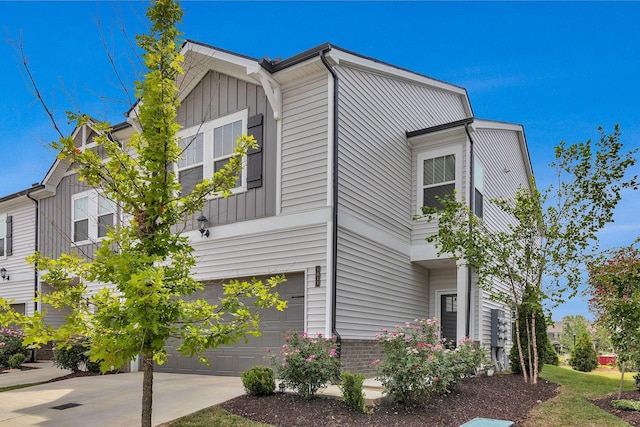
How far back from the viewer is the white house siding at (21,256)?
59.1 feet

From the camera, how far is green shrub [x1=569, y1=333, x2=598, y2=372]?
17.4 meters

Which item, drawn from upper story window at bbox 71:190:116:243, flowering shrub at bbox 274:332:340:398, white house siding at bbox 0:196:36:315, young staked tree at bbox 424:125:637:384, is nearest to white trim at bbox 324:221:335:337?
flowering shrub at bbox 274:332:340:398

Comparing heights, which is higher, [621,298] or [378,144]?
[378,144]

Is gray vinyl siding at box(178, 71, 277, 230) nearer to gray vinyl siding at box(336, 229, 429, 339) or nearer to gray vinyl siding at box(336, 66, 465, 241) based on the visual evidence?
gray vinyl siding at box(336, 66, 465, 241)

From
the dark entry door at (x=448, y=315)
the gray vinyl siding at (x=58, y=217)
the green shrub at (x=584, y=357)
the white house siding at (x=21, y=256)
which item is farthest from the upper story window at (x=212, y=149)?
the green shrub at (x=584, y=357)

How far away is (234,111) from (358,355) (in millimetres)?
5887

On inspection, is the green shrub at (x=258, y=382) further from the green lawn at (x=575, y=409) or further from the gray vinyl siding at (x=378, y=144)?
the green lawn at (x=575, y=409)

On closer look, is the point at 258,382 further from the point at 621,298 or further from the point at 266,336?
the point at 621,298

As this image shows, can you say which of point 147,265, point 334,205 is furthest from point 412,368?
point 147,265

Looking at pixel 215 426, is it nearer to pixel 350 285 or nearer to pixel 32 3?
pixel 350 285

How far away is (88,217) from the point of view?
1517cm

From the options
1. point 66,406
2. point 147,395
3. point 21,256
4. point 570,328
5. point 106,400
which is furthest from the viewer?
point 570,328

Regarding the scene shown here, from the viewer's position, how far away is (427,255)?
41.7 ft

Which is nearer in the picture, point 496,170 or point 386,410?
point 386,410
